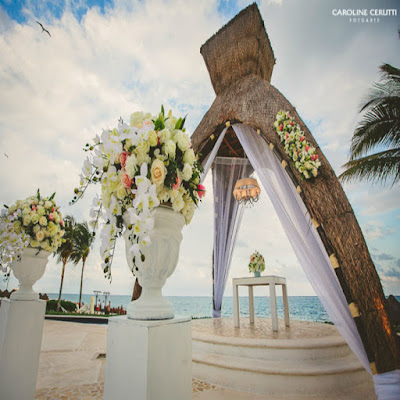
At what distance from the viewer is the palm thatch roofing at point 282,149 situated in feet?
6.91

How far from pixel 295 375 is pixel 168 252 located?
2.19 m

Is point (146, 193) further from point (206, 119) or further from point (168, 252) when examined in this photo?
point (206, 119)

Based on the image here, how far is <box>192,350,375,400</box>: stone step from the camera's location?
2.16m

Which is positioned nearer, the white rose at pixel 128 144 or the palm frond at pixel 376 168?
the white rose at pixel 128 144

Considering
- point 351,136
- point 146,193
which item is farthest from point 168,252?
point 351,136

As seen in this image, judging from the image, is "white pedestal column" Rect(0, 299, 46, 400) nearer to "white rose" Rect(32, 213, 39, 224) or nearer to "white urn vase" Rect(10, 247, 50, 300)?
"white urn vase" Rect(10, 247, 50, 300)

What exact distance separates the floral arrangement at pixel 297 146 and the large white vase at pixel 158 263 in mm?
2252

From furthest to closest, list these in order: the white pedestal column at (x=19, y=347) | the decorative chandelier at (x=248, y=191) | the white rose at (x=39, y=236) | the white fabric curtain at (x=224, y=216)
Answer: the white fabric curtain at (x=224, y=216) → the decorative chandelier at (x=248, y=191) → the white rose at (x=39, y=236) → the white pedestal column at (x=19, y=347)

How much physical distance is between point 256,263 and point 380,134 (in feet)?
14.1

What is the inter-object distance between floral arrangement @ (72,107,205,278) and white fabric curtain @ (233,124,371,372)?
193 centimetres

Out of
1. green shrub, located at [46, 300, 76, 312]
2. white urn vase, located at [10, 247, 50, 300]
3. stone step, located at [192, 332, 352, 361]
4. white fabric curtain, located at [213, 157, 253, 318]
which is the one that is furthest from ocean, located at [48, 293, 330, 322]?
white urn vase, located at [10, 247, 50, 300]

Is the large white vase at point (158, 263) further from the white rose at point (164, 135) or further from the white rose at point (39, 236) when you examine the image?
the white rose at point (39, 236)

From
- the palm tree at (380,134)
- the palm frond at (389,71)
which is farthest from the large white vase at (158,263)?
the palm frond at (389,71)

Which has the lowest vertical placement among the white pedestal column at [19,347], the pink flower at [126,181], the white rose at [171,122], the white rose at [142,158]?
the white pedestal column at [19,347]
